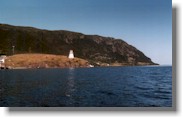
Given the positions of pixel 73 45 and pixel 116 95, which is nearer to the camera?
pixel 73 45

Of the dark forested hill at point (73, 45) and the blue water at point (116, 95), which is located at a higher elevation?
the dark forested hill at point (73, 45)

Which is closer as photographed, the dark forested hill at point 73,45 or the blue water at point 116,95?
the blue water at point 116,95

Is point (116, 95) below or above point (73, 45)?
below

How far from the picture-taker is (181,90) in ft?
24.8

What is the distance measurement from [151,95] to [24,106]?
332 cm

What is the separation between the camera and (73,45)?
9320 millimetres

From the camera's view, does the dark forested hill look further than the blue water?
Yes

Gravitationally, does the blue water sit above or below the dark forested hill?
below

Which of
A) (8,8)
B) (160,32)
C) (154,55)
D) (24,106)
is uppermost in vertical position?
(8,8)

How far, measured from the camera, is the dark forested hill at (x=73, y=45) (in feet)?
29.2

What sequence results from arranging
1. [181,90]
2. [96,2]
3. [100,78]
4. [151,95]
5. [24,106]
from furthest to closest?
1. [100,78]
2. [151,95]
3. [96,2]
4. [24,106]
5. [181,90]

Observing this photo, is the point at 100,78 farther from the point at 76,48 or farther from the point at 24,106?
the point at 24,106

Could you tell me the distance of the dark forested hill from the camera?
350 inches

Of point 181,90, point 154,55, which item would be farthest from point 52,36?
point 181,90
